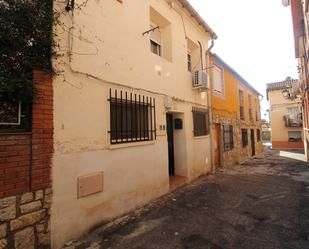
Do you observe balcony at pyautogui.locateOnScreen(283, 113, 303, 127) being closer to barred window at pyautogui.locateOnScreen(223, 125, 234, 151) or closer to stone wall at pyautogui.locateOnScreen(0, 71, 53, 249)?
barred window at pyautogui.locateOnScreen(223, 125, 234, 151)

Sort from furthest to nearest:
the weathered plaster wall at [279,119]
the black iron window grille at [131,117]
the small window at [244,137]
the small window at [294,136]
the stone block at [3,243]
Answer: the weathered plaster wall at [279,119] → the small window at [294,136] → the small window at [244,137] → the black iron window grille at [131,117] → the stone block at [3,243]

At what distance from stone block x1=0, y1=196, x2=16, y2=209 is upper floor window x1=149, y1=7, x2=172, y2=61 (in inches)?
202

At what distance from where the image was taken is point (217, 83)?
9.83 meters

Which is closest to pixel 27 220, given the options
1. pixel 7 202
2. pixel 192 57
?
pixel 7 202

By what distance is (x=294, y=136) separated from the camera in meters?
21.5

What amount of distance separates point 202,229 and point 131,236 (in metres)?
1.31

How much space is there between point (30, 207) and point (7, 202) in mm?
314

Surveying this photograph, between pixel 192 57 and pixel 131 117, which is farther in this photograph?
pixel 192 57

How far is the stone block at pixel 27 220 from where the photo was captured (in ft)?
8.53

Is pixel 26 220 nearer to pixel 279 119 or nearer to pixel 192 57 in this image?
pixel 192 57

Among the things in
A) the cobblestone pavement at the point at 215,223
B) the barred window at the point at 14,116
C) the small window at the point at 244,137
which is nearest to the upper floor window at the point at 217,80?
the small window at the point at 244,137

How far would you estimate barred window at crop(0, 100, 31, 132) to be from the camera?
2.55 metres

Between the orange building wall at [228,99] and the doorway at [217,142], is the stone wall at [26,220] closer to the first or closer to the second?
the orange building wall at [228,99]

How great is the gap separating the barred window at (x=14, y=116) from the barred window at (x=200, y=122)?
5.63 meters
